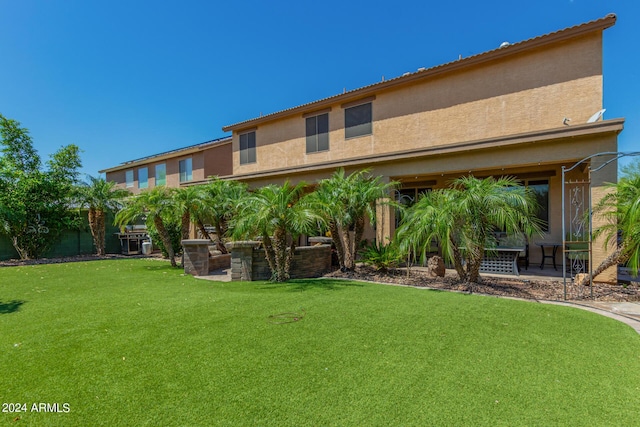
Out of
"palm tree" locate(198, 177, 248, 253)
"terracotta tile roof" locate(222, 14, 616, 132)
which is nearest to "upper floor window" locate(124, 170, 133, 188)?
"terracotta tile roof" locate(222, 14, 616, 132)

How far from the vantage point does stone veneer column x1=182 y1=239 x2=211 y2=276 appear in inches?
397

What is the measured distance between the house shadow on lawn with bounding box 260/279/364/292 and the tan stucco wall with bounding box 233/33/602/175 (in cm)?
675

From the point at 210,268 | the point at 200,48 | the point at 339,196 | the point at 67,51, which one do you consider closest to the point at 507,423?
the point at 339,196

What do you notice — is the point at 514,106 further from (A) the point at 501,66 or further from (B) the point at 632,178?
(B) the point at 632,178

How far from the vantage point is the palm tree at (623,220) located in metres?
6.43

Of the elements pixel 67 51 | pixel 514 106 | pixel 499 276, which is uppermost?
pixel 67 51

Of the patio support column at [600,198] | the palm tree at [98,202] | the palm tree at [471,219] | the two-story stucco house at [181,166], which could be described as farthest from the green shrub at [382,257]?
the palm tree at [98,202]

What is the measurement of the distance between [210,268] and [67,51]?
40.4 feet

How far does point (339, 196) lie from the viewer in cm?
977

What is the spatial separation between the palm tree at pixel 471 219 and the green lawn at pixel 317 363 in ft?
5.78

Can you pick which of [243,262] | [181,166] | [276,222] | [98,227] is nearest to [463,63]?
[276,222]

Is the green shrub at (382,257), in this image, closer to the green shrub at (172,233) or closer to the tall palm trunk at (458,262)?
the tall palm trunk at (458,262)

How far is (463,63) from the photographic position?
36.1ft

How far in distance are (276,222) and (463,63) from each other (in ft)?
29.9
